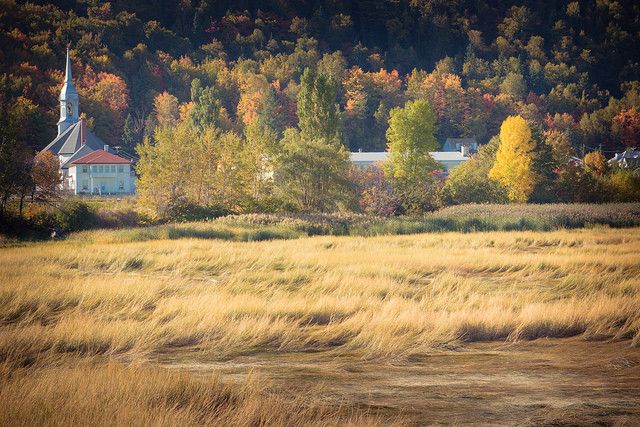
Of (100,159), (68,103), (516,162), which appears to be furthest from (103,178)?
(516,162)

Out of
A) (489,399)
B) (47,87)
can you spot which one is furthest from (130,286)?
(47,87)

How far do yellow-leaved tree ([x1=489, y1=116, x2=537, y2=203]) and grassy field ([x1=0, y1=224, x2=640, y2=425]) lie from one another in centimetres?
4050

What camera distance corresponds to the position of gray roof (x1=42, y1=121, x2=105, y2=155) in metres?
104

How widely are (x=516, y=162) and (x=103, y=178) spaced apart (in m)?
43.7

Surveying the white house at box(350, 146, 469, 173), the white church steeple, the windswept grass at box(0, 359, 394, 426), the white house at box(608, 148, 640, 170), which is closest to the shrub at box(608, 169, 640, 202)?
the white house at box(608, 148, 640, 170)

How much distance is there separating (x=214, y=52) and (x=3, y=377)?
17028 centimetres

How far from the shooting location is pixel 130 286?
85.7 feet

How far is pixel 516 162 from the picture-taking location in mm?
76250

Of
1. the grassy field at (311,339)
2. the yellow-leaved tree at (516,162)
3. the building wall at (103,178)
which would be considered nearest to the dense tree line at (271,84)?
the building wall at (103,178)

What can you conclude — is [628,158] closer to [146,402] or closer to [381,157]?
[381,157]

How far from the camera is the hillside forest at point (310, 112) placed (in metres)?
64.1

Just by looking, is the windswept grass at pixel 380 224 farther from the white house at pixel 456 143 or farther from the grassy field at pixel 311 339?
the white house at pixel 456 143

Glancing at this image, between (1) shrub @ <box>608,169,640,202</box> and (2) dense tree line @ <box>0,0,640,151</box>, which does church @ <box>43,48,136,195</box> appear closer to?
(2) dense tree line @ <box>0,0,640,151</box>

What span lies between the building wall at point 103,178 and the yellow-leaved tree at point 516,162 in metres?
39.6
